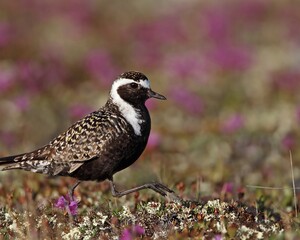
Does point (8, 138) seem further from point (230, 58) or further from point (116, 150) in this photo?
point (230, 58)

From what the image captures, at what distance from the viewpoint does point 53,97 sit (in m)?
16.0

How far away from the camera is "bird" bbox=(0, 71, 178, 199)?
7.69m

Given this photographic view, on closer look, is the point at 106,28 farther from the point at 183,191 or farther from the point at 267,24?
the point at 183,191

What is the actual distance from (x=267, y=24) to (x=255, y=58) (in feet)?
19.9

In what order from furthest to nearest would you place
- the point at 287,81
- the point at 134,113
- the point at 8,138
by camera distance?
the point at 287,81
the point at 8,138
the point at 134,113

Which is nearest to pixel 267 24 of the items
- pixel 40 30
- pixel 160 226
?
pixel 40 30

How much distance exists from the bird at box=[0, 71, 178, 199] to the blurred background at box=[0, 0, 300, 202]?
1.25 m

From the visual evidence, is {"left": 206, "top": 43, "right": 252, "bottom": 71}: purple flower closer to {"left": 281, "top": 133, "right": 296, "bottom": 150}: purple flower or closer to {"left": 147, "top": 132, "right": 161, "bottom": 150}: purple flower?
{"left": 281, "top": 133, "right": 296, "bottom": 150}: purple flower

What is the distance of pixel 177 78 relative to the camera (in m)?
18.7

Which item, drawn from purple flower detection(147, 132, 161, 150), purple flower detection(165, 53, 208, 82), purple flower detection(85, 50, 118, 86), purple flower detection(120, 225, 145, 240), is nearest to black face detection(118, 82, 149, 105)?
purple flower detection(120, 225, 145, 240)

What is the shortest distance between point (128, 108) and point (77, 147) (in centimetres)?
73

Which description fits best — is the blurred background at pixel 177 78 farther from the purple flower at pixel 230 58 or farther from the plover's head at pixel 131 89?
the plover's head at pixel 131 89

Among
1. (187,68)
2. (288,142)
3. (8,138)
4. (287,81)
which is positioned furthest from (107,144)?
(187,68)

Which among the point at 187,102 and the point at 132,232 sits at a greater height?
the point at 187,102
